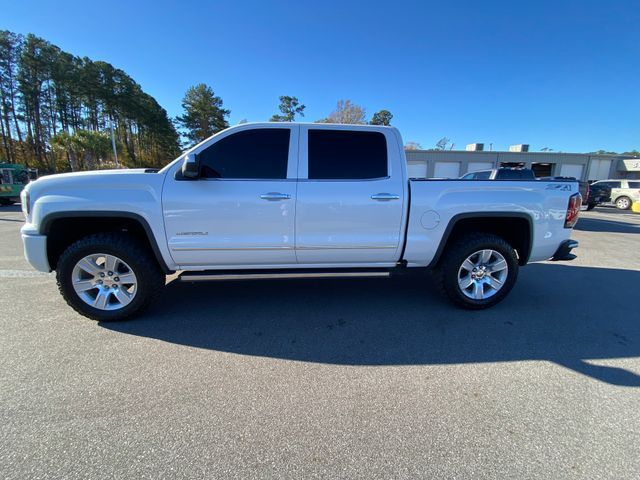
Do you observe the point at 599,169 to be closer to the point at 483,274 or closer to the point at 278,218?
the point at 483,274

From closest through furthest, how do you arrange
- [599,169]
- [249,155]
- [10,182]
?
1. [249,155]
2. [10,182]
3. [599,169]

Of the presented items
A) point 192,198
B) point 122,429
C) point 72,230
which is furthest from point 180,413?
point 72,230

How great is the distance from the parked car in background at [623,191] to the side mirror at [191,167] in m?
24.1

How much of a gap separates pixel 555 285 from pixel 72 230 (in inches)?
261

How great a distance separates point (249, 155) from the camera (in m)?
3.20

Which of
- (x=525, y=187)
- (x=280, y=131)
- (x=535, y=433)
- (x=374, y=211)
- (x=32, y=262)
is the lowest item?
(x=535, y=433)

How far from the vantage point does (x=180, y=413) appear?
1.98 meters

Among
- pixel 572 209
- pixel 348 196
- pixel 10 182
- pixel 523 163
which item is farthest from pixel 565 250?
pixel 523 163

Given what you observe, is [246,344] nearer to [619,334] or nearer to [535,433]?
[535,433]

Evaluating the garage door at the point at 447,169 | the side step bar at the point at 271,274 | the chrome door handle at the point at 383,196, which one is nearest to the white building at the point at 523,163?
the garage door at the point at 447,169

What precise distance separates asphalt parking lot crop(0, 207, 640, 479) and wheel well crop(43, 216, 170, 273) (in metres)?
0.73

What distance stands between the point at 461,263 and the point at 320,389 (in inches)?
87.6

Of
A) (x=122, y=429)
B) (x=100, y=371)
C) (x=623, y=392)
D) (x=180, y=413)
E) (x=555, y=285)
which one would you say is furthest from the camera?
(x=555, y=285)

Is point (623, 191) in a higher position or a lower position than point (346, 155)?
lower
